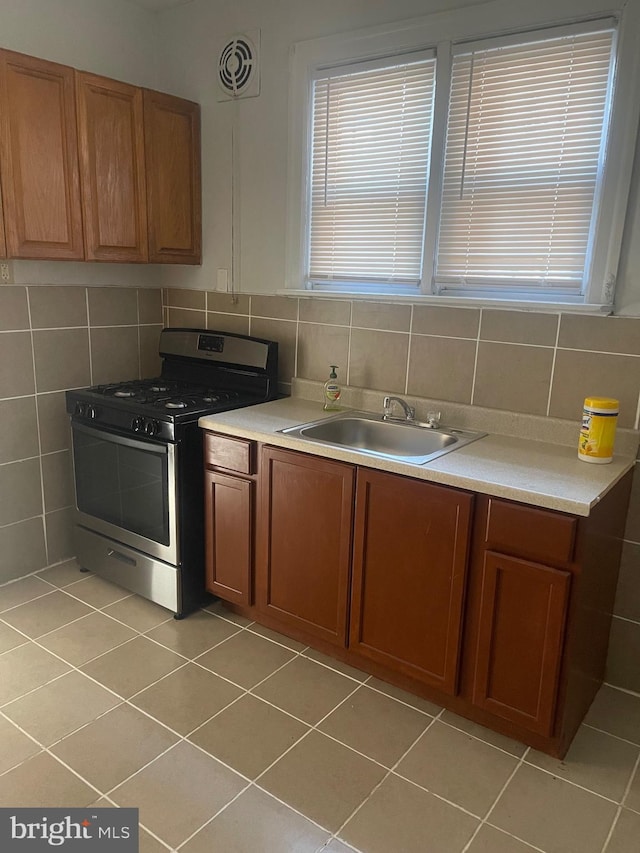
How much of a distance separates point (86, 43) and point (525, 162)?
203 centimetres

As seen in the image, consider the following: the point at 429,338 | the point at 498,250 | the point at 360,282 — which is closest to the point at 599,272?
the point at 498,250

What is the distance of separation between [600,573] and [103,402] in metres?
2.03

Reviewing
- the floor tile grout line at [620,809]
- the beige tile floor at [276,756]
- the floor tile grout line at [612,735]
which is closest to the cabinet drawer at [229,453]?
the beige tile floor at [276,756]

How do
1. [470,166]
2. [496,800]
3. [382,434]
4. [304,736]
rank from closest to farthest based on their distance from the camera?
[496,800] < [304,736] < [470,166] < [382,434]

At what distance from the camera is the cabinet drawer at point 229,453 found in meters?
2.38

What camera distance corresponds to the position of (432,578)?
78.8 inches

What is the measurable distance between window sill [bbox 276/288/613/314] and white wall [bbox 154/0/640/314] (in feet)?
0.76

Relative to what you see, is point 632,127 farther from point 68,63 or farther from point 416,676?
point 68,63

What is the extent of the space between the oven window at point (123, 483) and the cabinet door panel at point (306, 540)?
468 mm

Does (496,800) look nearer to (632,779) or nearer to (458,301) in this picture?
(632,779)

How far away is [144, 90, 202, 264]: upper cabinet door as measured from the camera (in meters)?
2.87

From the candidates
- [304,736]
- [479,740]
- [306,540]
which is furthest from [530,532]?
[304,736]

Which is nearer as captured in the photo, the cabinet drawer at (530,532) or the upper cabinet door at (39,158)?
the cabinet drawer at (530,532)

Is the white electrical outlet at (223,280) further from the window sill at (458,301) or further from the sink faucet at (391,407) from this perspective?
the sink faucet at (391,407)
